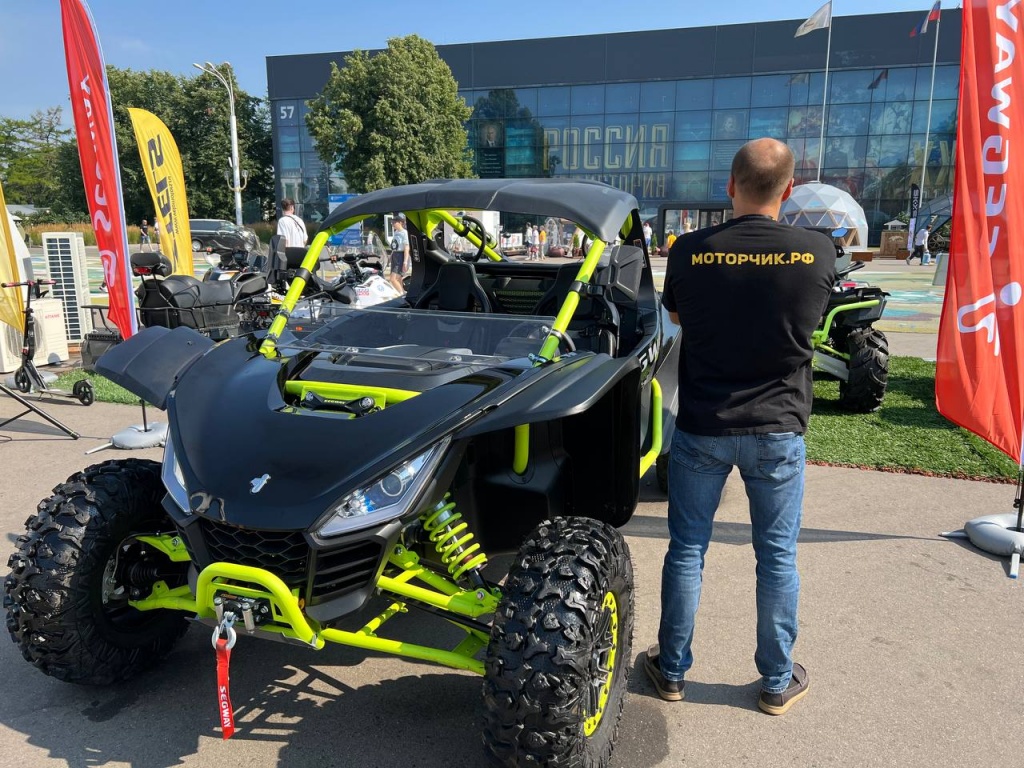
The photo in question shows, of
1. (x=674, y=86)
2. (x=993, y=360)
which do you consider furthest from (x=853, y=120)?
(x=993, y=360)

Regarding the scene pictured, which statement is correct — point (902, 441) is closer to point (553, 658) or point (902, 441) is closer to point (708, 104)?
point (553, 658)

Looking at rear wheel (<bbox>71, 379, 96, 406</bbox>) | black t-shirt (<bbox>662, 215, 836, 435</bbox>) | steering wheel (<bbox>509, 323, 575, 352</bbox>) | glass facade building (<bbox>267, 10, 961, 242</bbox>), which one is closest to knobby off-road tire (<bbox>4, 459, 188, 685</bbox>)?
steering wheel (<bbox>509, 323, 575, 352</bbox>)

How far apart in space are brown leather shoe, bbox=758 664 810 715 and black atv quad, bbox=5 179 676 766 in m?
0.60

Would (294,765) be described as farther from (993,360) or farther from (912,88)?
(912,88)

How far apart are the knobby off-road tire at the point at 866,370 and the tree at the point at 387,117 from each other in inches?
1202

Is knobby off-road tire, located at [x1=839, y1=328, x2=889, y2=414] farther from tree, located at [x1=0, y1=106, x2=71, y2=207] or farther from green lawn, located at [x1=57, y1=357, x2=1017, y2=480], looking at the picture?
tree, located at [x1=0, y1=106, x2=71, y2=207]

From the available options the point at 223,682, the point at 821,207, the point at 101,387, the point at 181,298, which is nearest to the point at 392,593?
the point at 223,682

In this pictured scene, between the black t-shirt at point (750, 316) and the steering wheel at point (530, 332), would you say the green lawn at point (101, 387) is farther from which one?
the black t-shirt at point (750, 316)

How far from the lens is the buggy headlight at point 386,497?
2199mm

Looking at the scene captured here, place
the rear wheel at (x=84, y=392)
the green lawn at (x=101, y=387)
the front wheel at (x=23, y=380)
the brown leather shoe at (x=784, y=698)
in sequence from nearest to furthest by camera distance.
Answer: the brown leather shoe at (x=784, y=698)
the rear wheel at (x=84, y=392)
the front wheel at (x=23, y=380)
the green lawn at (x=101, y=387)

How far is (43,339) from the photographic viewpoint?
355 inches

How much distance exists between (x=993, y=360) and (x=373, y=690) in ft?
11.7

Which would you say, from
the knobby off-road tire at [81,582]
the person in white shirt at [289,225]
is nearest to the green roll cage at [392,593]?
the knobby off-road tire at [81,582]

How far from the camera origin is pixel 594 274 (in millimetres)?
3344
